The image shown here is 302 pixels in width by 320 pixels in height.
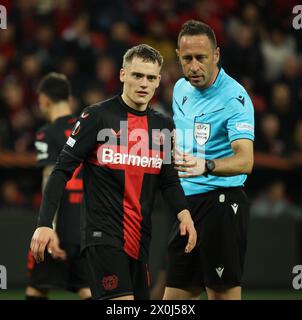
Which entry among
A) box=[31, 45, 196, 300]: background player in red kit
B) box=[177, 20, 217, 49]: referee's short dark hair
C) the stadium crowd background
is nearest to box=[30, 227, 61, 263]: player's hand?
box=[31, 45, 196, 300]: background player in red kit

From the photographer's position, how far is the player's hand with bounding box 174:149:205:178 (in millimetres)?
5066

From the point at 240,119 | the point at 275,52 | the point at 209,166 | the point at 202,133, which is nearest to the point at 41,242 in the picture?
the point at 209,166

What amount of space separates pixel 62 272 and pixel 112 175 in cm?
241

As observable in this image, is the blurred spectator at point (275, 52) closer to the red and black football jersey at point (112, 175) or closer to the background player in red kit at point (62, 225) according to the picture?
the background player in red kit at point (62, 225)

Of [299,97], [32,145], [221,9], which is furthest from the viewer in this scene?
[221,9]

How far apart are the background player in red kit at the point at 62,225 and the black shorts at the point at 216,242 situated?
→ 1.65 metres

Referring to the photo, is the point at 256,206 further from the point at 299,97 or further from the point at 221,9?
the point at 221,9

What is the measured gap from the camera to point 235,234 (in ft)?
18.7

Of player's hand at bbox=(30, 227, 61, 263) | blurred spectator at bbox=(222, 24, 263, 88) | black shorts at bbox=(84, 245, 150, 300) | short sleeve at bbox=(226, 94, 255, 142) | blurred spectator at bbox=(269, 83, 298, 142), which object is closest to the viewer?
player's hand at bbox=(30, 227, 61, 263)

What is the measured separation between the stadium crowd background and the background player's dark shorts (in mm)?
2737

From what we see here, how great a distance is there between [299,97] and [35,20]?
387 cm

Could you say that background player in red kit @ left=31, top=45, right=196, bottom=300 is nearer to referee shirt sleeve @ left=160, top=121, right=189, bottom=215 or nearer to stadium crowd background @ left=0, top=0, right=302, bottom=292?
referee shirt sleeve @ left=160, top=121, right=189, bottom=215

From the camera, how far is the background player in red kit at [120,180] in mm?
5020
